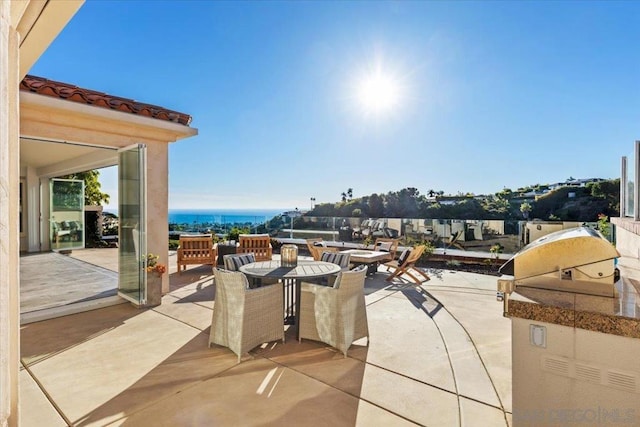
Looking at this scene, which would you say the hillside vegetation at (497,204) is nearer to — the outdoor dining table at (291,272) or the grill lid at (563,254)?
the outdoor dining table at (291,272)

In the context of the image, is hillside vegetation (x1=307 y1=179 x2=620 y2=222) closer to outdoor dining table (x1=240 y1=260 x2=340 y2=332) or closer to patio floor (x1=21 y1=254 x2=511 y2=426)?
outdoor dining table (x1=240 y1=260 x2=340 y2=332)

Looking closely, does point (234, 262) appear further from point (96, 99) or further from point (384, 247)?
point (384, 247)

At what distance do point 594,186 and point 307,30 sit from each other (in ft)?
65.5

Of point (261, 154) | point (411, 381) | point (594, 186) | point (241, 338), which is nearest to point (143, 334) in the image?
point (241, 338)

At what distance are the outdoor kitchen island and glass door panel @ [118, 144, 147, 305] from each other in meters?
4.75

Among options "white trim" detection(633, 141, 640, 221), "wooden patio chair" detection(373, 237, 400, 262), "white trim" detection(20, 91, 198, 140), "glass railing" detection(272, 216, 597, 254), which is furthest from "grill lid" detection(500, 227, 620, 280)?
"glass railing" detection(272, 216, 597, 254)

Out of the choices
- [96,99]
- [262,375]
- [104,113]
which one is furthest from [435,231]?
[96,99]

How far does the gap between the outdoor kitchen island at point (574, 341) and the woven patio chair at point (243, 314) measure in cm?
222

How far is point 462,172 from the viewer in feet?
90.3

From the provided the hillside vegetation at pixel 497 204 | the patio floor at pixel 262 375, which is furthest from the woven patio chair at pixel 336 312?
the hillside vegetation at pixel 497 204

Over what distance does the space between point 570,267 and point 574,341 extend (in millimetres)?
360

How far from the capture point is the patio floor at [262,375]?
218 centimetres

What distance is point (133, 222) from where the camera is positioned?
4.92 m

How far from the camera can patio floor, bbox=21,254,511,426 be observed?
2.18m
